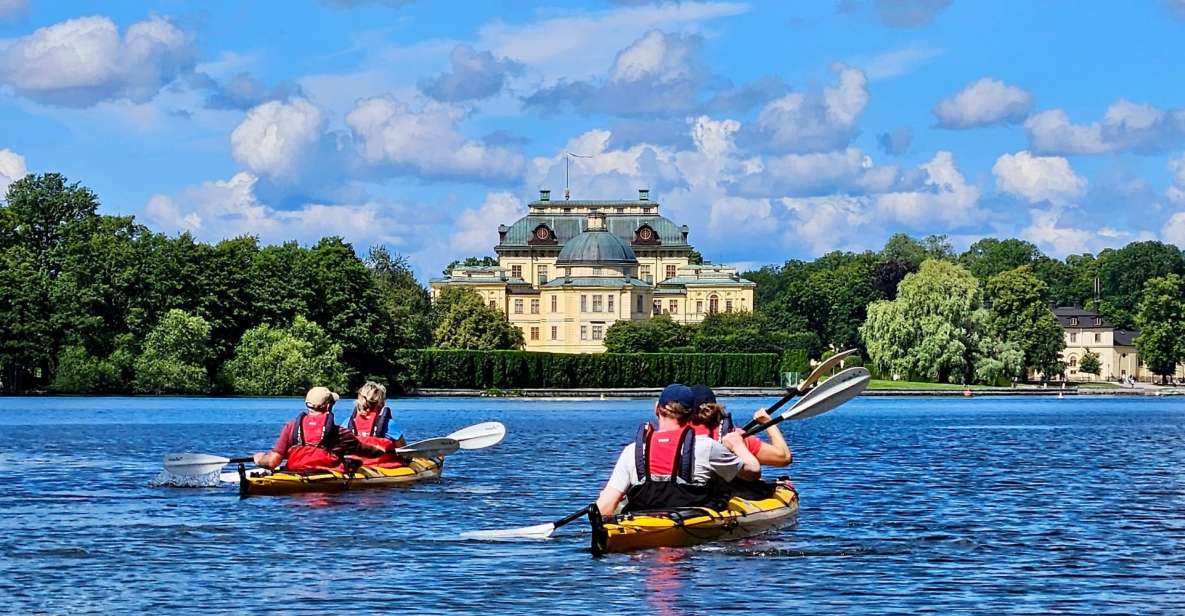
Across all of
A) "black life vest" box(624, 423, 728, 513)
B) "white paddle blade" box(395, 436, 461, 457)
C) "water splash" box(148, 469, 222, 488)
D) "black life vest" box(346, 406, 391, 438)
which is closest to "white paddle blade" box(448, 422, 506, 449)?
"white paddle blade" box(395, 436, 461, 457)

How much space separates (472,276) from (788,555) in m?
159

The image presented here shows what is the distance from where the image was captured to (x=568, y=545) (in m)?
22.2

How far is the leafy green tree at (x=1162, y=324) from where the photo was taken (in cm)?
14500

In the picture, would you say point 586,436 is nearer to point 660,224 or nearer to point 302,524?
point 302,524

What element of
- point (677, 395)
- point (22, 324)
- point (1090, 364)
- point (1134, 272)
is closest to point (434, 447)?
point (677, 395)

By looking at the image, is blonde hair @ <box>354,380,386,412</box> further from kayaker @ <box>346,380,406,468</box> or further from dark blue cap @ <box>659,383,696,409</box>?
dark blue cap @ <box>659,383,696,409</box>

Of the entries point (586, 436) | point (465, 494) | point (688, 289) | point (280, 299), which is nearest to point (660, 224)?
point (688, 289)

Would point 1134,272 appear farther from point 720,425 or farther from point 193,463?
point 720,425

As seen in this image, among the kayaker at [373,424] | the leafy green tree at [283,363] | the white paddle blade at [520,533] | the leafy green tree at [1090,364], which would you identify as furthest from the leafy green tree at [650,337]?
the white paddle blade at [520,533]

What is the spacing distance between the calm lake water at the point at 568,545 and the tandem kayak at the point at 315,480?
20 centimetres

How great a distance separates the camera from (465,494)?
30609 millimetres

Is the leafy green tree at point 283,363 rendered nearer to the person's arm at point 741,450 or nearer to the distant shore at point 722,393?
the distant shore at point 722,393

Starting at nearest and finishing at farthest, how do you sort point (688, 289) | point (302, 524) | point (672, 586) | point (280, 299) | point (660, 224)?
point (672, 586) → point (302, 524) → point (280, 299) → point (688, 289) → point (660, 224)

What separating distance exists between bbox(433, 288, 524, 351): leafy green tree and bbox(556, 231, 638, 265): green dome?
75.4 ft
